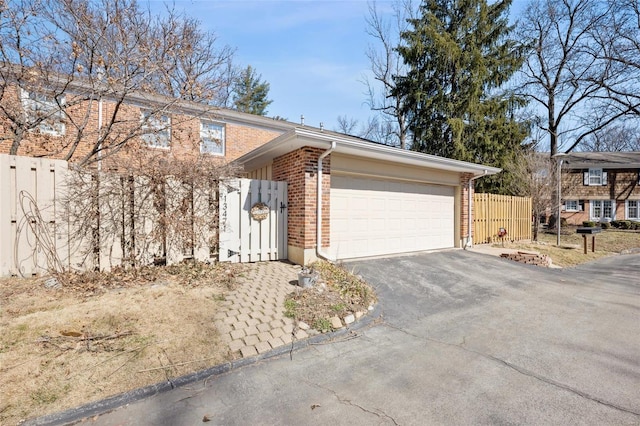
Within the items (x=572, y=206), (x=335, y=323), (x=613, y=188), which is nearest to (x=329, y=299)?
(x=335, y=323)

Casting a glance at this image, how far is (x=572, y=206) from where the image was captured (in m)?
26.2

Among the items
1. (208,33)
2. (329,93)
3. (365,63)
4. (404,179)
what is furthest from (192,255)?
(365,63)

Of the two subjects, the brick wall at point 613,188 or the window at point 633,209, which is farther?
the brick wall at point 613,188

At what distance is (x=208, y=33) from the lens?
412 inches

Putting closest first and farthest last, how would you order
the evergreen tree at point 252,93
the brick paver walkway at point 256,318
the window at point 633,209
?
1. the brick paver walkway at point 256,318
2. the window at point 633,209
3. the evergreen tree at point 252,93

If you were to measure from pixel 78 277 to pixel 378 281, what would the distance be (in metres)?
5.17

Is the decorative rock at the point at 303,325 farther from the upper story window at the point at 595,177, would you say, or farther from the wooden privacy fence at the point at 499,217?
the upper story window at the point at 595,177

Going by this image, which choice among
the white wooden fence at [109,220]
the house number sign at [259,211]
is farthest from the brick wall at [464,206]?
the white wooden fence at [109,220]

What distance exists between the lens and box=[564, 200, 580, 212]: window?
26047mm

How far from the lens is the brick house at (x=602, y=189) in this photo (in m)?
25.3

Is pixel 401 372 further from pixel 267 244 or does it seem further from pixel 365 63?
pixel 365 63

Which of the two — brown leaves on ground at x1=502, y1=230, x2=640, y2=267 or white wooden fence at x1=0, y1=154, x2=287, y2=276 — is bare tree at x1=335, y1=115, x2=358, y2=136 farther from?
white wooden fence at x1=0, y1=154, x2=287, y2=276

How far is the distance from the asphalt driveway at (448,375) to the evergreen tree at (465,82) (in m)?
12.4

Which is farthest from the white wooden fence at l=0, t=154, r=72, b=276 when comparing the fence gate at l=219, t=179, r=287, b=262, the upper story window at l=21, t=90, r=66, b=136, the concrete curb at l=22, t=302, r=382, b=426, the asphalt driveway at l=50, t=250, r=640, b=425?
the asphalt driveway at l=50, t=250, r=640, b=425
